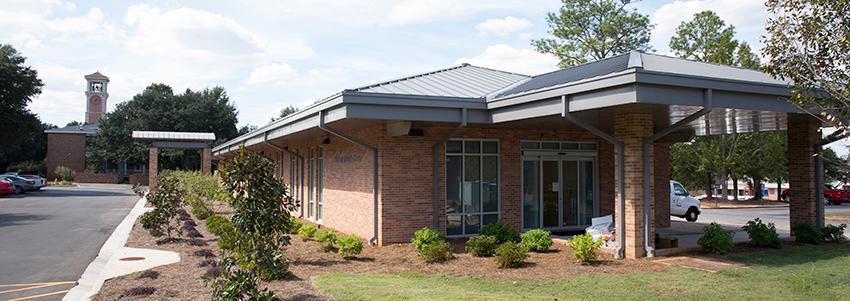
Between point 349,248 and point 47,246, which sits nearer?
point 349,248

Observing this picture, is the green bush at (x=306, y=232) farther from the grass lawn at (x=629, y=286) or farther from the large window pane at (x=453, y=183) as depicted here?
the grass lawn at (x=629, y=286)

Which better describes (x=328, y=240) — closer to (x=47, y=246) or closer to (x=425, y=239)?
(x=425, y=239)

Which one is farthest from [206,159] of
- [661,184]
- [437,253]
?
[437,253]

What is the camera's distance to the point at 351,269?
408 inches

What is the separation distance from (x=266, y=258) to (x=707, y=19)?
3601cm

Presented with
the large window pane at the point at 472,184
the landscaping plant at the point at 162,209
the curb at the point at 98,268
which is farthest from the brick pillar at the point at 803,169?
the landscaping plant at the point at 162,209

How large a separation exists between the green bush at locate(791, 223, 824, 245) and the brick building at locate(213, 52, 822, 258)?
80 centimetres

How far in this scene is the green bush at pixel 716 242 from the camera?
11469mm

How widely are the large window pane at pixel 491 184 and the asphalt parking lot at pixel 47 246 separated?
28.4ft

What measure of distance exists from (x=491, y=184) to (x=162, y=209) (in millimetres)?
8554

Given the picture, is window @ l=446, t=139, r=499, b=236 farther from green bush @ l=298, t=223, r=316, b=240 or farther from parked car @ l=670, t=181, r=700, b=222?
parked car @ l=670, t=181, r=700, b=222

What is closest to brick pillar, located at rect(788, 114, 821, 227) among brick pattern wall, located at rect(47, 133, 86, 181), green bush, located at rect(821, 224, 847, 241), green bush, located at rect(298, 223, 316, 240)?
green bush, located at rect(821, 224, 847, 241)

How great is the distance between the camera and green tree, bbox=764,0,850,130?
620 centimetres

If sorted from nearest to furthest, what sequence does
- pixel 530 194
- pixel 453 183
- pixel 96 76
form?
pixel 453 183 < pixel 530 194 < pixel 96 76
